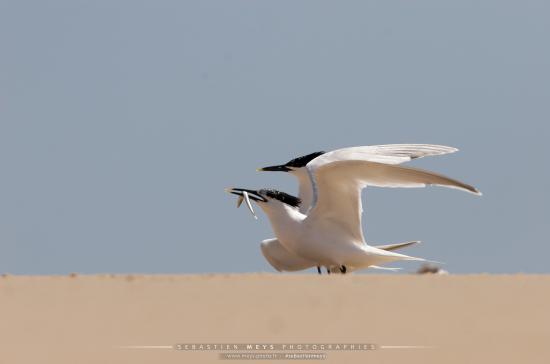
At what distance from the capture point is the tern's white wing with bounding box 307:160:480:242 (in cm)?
1499

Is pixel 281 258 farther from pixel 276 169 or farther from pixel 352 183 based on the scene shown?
pixel 352 183

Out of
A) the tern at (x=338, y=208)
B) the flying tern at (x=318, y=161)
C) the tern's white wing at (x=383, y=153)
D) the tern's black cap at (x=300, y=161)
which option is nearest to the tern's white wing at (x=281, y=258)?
the flying tern at (x=318, y=161)

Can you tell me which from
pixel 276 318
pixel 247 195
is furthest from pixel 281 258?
pixel 276 318

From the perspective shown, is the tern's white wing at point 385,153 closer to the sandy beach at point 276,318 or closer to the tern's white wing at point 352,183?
the tern's white wing at point 352,183

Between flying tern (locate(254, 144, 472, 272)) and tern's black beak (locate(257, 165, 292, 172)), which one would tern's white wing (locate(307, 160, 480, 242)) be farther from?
tern's black beak (locate(257, 165, 292, 172))

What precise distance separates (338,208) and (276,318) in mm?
6381

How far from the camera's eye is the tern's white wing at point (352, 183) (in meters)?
15.0

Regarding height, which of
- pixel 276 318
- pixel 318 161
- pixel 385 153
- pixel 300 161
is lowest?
pixel 276 318

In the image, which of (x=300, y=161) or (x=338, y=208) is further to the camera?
(x=300, y=161)

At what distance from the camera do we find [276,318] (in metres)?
9.91

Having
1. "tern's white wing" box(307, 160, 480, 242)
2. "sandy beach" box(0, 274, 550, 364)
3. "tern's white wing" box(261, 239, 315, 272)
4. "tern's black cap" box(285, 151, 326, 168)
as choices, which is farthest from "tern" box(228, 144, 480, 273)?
"sandy beach" box(0, 274, 550, 364)

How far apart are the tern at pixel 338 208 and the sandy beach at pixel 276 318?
3.30 meters

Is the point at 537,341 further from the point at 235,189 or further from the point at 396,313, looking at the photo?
the point at 235,189

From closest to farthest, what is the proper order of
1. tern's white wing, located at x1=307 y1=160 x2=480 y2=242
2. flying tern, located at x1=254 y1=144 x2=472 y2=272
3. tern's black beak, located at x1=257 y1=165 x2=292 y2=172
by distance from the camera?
tern's white wing, located at x1=307 y1=160 x2=480 y2=242 < flying tern, located at x1=254 y1=144 x2=472 y2=272 < tern's black beak, located at x1=257 y1=165 x2=292 y2=172
